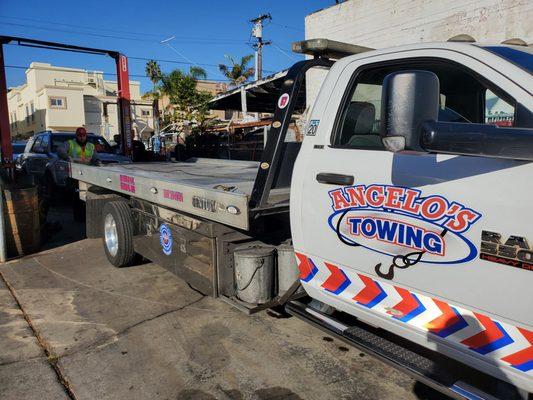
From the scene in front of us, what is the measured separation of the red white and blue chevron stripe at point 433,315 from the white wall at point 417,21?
754 cm

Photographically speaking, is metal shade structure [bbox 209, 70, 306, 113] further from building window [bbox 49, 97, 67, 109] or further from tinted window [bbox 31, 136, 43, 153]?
building window [bbox 49, 97, 67, 109]

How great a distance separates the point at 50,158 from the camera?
10703mm

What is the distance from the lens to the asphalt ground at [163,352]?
3.02 meters

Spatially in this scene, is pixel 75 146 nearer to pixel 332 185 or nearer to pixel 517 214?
pixel 332 185

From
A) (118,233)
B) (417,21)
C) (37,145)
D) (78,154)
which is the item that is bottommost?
(118,233)

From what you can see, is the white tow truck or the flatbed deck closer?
the white tow truck

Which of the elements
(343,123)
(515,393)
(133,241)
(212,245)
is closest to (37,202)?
(133,241)

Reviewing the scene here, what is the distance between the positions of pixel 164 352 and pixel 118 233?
2151 millimetres

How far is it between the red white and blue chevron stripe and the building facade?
39.5 meters

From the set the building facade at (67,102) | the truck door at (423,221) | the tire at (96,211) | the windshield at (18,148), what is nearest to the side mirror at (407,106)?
the truck door at (423,221)

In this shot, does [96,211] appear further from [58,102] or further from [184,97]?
[58,102]

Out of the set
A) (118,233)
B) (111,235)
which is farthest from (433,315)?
(111,235)

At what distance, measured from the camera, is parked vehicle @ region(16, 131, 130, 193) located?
408 inches

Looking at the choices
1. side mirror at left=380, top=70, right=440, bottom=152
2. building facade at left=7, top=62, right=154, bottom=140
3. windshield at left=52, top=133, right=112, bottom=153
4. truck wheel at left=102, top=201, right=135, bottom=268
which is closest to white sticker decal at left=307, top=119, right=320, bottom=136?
side mirror at left=380, top=70, right=440, bottom=152
